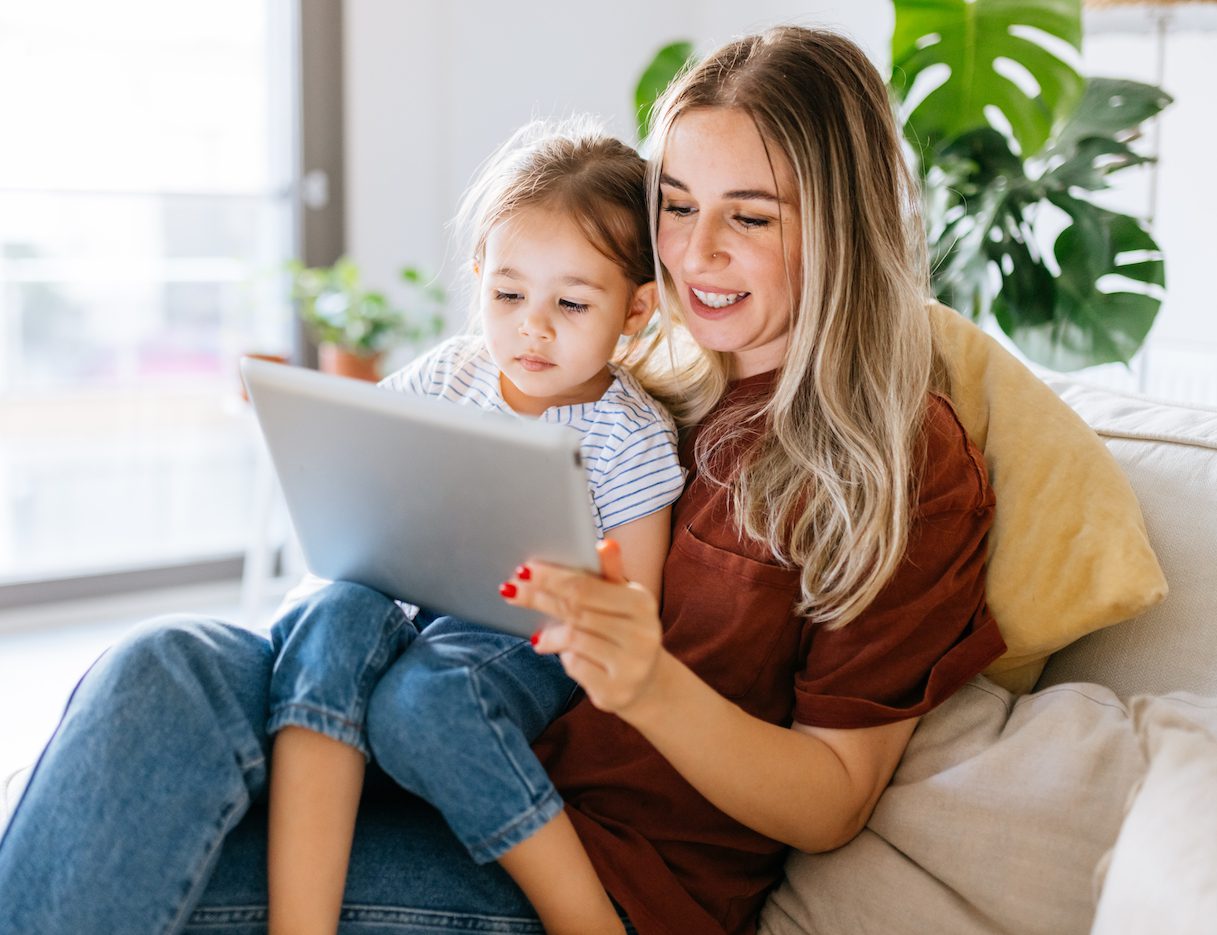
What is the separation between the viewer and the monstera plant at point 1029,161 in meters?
1.87

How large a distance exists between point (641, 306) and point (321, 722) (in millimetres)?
561

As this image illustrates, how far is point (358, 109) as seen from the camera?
3150 mm

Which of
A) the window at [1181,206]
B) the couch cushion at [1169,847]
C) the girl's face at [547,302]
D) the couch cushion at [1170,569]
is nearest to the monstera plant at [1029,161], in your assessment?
the window at [1181,206]

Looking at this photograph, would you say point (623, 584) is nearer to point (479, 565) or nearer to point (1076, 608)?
point (479, 565)

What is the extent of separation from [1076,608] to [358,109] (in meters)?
2.53

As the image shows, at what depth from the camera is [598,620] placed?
0.85 metres

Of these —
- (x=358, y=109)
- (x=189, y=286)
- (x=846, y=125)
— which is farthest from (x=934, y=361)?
(x=189, y=286)

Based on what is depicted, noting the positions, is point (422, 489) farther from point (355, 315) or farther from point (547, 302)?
point (355, 315)

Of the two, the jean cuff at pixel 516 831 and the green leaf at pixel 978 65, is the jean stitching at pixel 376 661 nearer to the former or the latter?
the jean cuff at pixel 516 831

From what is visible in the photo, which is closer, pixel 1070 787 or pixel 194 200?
pixel 1070 787

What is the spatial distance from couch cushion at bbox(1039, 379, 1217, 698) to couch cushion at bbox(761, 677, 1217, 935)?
6 cm

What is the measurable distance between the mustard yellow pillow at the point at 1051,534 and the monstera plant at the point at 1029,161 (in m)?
0.72

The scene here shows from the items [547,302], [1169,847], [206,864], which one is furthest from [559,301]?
[1169,847]

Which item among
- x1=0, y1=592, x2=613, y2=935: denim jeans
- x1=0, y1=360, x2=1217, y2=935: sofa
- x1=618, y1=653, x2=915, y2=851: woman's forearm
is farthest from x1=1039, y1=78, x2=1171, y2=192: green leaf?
x1=0, y1=592, x2=613, y2=935: denim jeans
